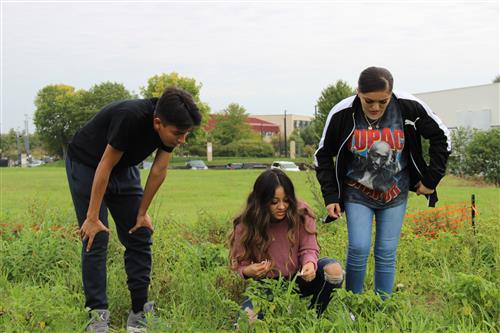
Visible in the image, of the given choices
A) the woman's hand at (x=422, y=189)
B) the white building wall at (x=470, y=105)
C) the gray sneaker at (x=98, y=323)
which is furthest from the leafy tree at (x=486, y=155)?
the gray sneaker at (x=98, y=323)

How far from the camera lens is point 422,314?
9.14ft

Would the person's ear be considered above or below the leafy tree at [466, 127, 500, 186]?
above

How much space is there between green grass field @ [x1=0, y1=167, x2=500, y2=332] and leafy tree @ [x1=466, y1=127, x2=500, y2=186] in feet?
49.6

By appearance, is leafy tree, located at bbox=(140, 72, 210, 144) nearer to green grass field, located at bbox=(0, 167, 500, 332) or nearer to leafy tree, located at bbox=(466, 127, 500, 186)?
leafy tree, located at bbox=(466, 127, 500, 186)

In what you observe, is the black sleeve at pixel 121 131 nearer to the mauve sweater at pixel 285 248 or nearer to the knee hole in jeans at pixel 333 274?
the mauve sweater at pixel 285 248

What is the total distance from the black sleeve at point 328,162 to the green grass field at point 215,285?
0.69 m

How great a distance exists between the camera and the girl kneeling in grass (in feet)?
9.93

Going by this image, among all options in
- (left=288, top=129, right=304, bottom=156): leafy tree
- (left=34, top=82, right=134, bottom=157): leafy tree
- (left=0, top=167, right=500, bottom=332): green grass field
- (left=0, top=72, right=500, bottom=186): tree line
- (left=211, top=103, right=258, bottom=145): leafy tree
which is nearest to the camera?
(left=0, top=167, right=500, bottom=332): green grass field

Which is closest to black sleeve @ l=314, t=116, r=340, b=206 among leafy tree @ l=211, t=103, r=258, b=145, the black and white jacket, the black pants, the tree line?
the black and white jacket

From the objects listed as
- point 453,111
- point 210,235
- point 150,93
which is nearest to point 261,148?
point 150,93

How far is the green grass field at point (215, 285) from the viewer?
2.65 m

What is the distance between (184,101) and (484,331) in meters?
2.01

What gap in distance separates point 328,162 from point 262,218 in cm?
63

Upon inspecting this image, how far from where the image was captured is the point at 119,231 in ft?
11.0
